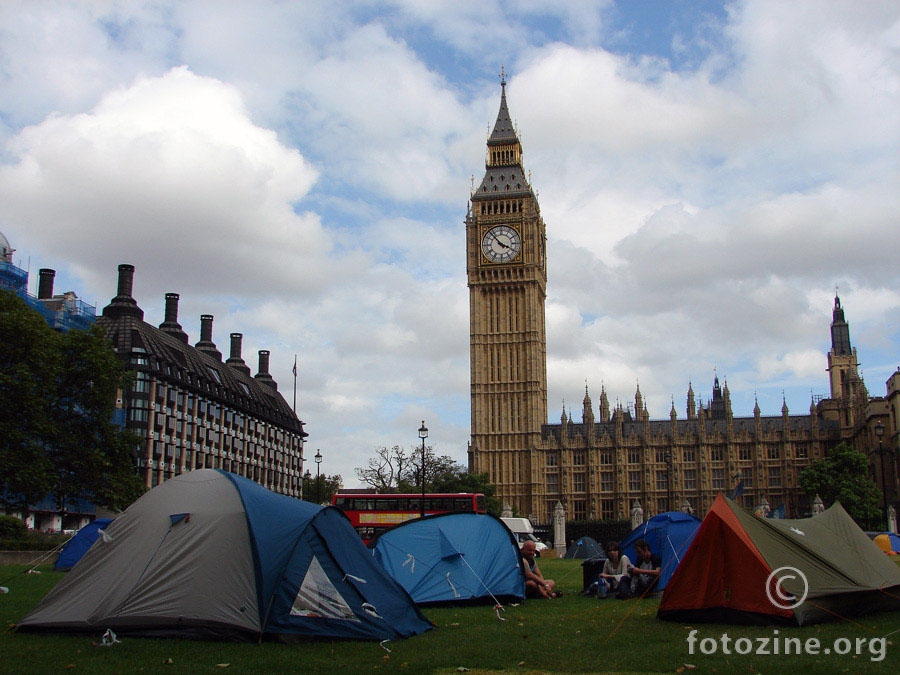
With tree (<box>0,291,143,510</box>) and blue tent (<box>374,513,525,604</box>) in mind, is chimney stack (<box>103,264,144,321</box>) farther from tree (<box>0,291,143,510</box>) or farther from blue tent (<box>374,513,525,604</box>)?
blue tent (<box>374,513,525,604</box>)

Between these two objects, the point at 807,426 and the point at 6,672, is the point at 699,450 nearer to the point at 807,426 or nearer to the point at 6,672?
the point at 807,426

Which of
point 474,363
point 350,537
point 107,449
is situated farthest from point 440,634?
point 474,363

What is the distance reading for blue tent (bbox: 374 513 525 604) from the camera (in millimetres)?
16203

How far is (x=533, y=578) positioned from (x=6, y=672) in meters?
10.5

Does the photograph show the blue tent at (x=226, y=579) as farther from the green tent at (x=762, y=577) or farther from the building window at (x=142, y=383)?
the building window at (x=142, y=383)

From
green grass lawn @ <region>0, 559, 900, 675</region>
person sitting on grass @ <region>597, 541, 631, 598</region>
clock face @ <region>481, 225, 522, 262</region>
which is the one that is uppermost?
clock face @ <region>481, 225, 522, 262</region>

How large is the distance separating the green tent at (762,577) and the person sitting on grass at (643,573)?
3.27m

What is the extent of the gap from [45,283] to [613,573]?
57.6 m

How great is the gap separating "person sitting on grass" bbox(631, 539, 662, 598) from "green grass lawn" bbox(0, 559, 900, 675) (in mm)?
2838

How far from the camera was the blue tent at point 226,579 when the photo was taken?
11.3 meters

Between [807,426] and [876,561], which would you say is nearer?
[876,561]

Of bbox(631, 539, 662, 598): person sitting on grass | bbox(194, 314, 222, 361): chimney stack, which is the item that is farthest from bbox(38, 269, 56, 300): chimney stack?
A: bbox(631, 539, 662, 598): person sitting on grass

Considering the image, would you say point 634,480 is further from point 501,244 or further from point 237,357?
point 237,357

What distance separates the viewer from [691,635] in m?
11.0
